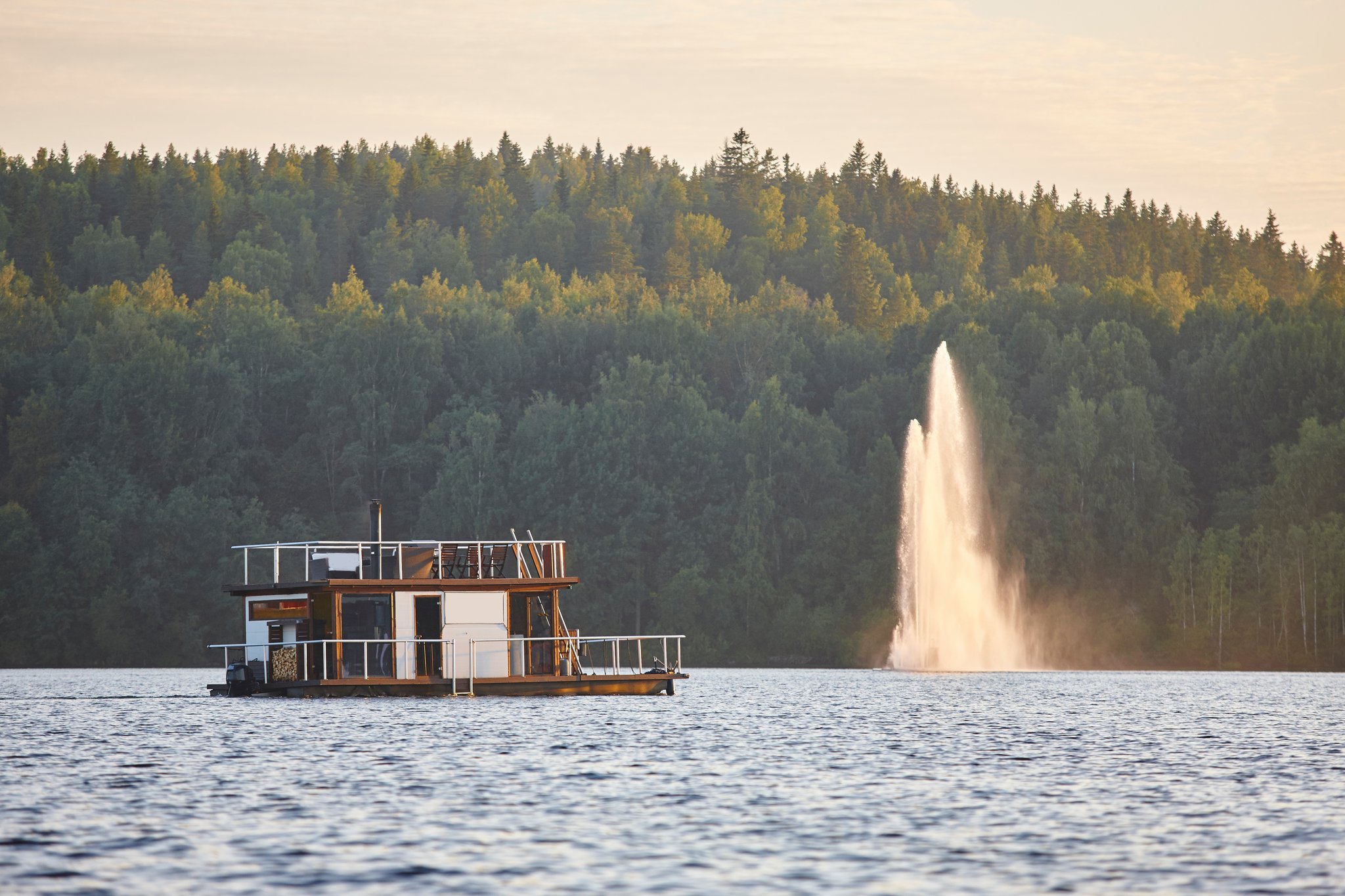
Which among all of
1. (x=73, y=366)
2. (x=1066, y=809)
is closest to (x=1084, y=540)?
(x=73, y=366)

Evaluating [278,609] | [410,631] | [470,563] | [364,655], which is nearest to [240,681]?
[278,609]

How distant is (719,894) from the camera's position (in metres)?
24.7

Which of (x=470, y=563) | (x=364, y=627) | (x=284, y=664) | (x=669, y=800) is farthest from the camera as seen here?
(x=470, y=563)

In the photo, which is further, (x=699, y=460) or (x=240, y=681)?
(x=699, y=460)

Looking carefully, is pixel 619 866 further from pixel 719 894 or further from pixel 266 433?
pixel 266 433

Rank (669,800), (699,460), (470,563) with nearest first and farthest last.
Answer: (669,800) → (470,563) → (699,460)

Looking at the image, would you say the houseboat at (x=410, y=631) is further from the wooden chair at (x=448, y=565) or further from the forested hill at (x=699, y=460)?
the forested hill at (x=699, y=460)

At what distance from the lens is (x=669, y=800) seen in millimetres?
35750

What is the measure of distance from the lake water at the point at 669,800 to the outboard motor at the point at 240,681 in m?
0.93

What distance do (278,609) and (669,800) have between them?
32351 mm

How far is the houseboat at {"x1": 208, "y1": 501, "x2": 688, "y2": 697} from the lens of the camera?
210ft

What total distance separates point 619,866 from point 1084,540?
10348cm

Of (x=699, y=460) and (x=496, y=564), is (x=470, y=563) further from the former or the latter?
(x=699, y=460)

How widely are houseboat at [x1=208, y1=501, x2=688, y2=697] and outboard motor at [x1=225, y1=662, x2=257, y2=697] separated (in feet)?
0.22
